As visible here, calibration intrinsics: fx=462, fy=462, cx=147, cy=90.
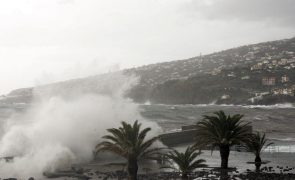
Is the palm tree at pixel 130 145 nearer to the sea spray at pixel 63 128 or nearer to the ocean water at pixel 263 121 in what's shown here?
the sea spray at pixel 63 128

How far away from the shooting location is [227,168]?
3428cm

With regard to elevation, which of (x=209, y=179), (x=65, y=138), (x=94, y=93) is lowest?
(x=209, y=179)

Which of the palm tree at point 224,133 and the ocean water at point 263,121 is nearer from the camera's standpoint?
the palm tree at point 224,133

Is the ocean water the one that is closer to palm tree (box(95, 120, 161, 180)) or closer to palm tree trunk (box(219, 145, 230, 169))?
palm tree trunk (box(219, 145, 230, 169))

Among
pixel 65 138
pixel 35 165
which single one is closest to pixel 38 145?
pixel 65 138

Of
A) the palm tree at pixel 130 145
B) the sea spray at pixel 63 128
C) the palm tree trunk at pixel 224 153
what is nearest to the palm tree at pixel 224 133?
the palm tree trunk at pixel 224 153

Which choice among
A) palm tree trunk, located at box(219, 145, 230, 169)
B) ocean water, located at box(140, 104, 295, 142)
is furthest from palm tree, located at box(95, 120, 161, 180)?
ocean water, located at box(140, 104, 295, 142)

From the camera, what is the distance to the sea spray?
1553 inches

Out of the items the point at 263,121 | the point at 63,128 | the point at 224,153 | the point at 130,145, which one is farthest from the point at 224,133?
the point at 263,121

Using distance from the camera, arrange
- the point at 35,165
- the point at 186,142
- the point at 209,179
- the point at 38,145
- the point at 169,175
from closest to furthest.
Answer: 1. the point at 209,179
2. the point at 169,175
3. the point at 35,165
4. the point at 38,145
5. the point at 186,142

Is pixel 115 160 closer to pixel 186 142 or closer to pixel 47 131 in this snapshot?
pixel 47 131

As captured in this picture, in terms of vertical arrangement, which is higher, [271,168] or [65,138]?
[65,138]

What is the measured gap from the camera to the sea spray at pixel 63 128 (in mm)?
39438

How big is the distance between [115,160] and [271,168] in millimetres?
14749
